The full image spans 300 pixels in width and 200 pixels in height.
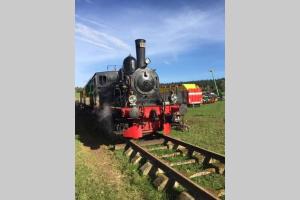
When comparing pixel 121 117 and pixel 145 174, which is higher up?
pixel 121 117

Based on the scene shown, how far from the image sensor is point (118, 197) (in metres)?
4.50

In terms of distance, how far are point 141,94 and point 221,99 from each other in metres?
21.6

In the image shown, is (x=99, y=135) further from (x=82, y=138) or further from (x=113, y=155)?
(x=113, y=155)

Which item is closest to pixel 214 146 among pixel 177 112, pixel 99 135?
pixel 177 112

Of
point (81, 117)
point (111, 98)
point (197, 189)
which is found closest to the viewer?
point (197, 189)

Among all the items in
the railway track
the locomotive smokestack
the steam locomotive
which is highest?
the locomotive smokestack

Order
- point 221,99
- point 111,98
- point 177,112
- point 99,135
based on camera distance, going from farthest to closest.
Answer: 1. point 221,99
2. point 99,135
3. point 111,98
4. point 177,112

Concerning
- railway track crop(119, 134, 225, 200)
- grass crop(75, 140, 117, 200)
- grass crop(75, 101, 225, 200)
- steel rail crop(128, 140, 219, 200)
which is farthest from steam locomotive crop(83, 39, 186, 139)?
grass crop(75, 140, 117, 200)

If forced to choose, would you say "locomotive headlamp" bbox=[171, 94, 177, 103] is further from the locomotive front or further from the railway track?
the railway track

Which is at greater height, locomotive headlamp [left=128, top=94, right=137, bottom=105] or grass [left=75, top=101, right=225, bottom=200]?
locomotive headlamp [left=128, top=94, right=137, bottom=105]

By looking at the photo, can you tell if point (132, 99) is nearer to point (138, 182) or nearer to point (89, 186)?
point (138, 182)

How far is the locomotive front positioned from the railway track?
1.53 feet

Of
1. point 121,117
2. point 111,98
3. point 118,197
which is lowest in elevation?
point 118,197

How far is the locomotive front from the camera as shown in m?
7.68
